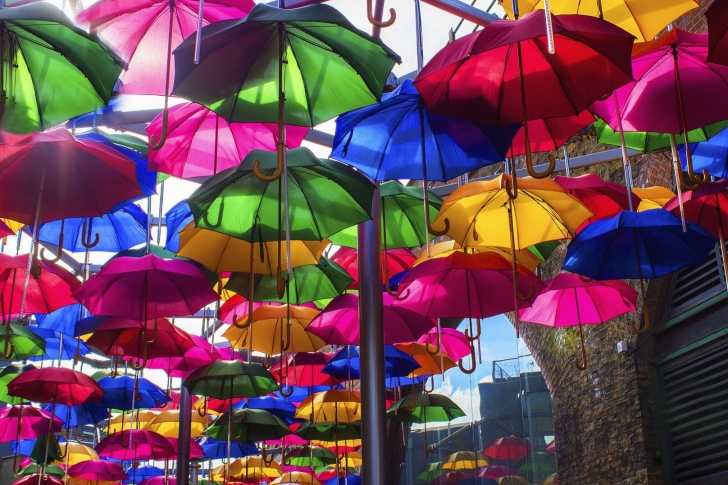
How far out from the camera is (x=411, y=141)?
14.0 ft

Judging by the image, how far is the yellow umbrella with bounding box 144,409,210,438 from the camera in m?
10.1

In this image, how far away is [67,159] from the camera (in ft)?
13.5

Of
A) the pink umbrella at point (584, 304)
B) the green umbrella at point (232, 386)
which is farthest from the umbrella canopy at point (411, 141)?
the green umbrella at point (232, 386)

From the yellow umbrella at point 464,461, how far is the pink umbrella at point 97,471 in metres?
4.57

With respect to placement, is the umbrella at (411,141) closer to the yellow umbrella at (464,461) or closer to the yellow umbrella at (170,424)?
the yellow umbrella at (464,461)

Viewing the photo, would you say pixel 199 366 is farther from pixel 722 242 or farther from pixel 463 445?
pixel 722 242

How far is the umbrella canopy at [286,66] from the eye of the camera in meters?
3.17

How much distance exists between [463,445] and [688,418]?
3.74 metres

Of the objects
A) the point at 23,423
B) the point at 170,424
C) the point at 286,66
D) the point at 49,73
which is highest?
the point at 286,66

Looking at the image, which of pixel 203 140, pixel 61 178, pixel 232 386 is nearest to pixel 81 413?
pixel 232 386

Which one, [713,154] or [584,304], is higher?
[713,154]

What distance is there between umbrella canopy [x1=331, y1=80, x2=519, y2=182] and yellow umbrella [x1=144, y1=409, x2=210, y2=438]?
22.2 feet

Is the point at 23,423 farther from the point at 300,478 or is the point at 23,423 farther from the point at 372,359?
the point at 372,359

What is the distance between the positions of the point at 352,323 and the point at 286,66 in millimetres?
2664
